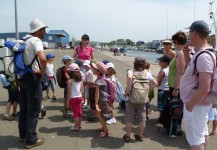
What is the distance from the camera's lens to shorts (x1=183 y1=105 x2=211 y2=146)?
2.88 meters

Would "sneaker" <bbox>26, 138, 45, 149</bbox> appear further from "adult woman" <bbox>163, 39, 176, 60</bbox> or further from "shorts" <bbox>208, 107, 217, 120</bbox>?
"adult woman" <bbox>163, 39, 176, 60</bbox>

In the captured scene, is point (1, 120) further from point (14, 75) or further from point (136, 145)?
point (136, 145)

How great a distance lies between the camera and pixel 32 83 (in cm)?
440

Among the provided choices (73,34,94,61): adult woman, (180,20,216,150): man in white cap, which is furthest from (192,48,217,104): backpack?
(73,34,94,61): adult woman

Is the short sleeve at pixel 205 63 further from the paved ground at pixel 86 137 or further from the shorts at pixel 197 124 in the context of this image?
the paved ground at pixel 86 137

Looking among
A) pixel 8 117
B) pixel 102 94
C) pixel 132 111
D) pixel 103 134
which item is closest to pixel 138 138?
pixel 132 111

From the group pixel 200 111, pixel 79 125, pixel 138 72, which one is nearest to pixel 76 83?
pixel 79 125

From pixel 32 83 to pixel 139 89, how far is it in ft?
6.16

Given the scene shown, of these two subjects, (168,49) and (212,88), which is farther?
(168,49)

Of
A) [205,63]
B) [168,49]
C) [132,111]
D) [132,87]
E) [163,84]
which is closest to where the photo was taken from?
[205,63]

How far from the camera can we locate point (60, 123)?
5973mm

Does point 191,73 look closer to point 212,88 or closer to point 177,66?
point 212,88

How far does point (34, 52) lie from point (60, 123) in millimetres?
2240

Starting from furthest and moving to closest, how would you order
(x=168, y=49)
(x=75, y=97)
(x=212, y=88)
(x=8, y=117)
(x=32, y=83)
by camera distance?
(x=168, y=49) → (x=8, y=117) → (x=75, y=97) → (x=32, y=83) → (x=212, y=88)
